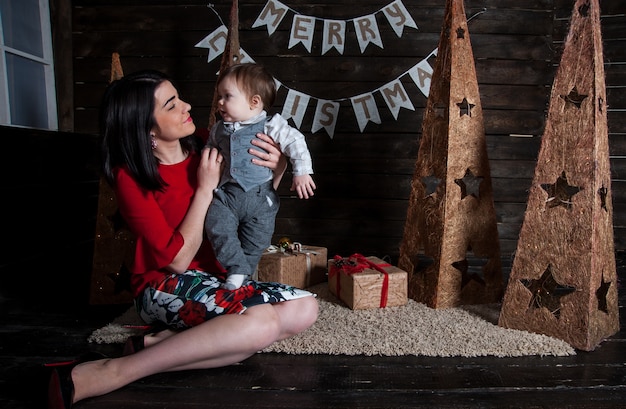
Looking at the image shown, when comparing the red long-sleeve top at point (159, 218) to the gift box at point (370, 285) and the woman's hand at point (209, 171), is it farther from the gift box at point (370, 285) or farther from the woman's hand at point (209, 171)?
the gift box at point (370, 285)

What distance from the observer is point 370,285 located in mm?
2109

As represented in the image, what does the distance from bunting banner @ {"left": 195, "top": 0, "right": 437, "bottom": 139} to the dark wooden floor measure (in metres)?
1.69

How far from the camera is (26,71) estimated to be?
261 centimetres

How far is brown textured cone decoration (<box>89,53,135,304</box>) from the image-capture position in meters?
2.22

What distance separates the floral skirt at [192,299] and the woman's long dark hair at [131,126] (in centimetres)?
34

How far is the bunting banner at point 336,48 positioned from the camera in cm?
291

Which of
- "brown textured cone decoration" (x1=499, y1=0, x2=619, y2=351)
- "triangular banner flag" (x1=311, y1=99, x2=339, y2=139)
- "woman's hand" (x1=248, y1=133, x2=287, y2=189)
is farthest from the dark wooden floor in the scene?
"triangular banner flag" (x1=311, y1=99, x2=339, y2=139)

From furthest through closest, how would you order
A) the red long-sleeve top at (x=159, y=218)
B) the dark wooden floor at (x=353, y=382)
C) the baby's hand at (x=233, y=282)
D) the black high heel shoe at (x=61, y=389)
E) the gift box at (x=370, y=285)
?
the gift box at (x=370, y=285) < the baby's hand at (x=233, y=282) < the red long-sleeve top at (x=159, y=218) < the dark wooden floor at (x=353, y=382) < the black high heel shoe at (x=61, y=389)

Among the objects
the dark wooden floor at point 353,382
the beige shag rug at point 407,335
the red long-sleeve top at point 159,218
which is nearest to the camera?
the dark wooden floor at point 353,382

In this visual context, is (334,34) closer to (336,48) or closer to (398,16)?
(336,48)

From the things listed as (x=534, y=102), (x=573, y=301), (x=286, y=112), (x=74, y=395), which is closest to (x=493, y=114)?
(x=534, y=102)

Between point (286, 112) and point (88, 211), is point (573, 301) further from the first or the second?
point (88, 211)

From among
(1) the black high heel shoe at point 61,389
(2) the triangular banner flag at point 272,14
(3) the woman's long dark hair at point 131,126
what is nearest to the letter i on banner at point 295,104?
(2) the triangular banner flag at point 272,14

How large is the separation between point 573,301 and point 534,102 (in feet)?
5.37
